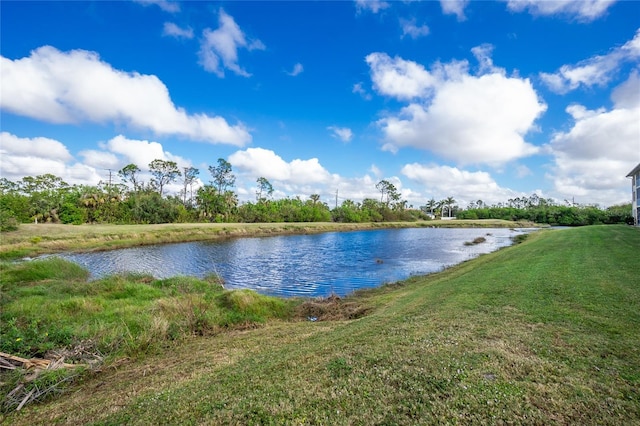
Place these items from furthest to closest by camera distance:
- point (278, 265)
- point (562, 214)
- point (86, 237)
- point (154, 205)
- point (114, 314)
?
point (562, 214), point (154, 205), point (86, 237), point (278, 265), point (114, 314)

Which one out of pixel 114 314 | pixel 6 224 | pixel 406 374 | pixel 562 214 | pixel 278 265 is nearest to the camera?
pixel 406 374

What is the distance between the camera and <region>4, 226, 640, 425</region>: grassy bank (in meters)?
4.22

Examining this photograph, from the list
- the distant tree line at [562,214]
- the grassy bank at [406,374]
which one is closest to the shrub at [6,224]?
the grassy bank at [406,374]

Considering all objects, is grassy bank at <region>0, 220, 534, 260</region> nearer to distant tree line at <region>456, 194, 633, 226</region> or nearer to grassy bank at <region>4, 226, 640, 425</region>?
grassy bank at <region>4, 226, 640, 425</region>

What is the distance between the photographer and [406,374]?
5.11 meters

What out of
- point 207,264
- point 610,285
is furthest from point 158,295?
point 610,285

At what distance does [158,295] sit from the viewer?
550 inches

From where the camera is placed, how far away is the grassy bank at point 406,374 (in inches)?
166

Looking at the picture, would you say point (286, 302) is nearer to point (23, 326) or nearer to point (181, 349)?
point (181, 349)

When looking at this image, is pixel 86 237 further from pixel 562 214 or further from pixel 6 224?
pixel 562 214

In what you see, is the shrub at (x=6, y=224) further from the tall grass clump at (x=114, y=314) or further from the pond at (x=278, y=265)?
the tall grass clump at (x=114, y=314)

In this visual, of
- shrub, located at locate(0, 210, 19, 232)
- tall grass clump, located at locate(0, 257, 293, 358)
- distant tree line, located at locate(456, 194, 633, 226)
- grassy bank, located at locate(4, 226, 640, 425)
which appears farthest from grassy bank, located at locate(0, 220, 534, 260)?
distant tree line, located at locate(456, 194, 633, 226)

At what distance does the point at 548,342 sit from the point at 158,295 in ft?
47.6

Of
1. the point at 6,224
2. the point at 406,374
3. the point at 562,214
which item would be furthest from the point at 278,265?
the point at 562,214
